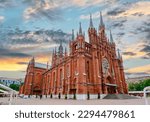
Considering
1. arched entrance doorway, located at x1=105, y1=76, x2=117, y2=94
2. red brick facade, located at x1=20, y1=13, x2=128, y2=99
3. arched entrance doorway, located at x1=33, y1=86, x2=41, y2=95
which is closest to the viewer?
red brick facade, located at x1=20, y1=13, x2=128, y2=99

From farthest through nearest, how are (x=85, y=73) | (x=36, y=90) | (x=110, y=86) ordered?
1. (x=36, y=90)
2. (x=110, y=86)
3. (x=85, y=73)

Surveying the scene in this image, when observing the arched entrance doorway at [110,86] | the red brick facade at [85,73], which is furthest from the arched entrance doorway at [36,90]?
the arched entrance doorway at [110,86]

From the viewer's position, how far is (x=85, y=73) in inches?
420

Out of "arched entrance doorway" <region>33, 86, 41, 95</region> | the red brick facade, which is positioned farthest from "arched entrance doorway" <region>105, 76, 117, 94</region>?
"arched entrance doorway" <region>33, 86, 41, 95</region>

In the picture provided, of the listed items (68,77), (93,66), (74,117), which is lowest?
(74,117)

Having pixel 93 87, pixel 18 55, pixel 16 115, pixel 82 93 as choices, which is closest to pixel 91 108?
pixel 16 115

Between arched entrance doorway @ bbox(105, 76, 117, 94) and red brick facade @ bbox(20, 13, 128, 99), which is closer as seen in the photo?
red brick facade @ bbox(20, 13, 128, 99)

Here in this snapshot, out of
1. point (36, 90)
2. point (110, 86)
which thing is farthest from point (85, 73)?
point (36, 90)

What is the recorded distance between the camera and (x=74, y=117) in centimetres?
204

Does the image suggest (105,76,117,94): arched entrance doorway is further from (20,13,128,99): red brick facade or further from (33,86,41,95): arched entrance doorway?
(33,86,41,95): arched entrance doorway

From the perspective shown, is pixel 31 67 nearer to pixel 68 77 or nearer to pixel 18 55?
pixel 68 77

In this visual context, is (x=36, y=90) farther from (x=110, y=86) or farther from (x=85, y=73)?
(x=110, y=86)

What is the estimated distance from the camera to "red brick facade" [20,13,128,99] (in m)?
10.7

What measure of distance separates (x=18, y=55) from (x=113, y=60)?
9838mm
